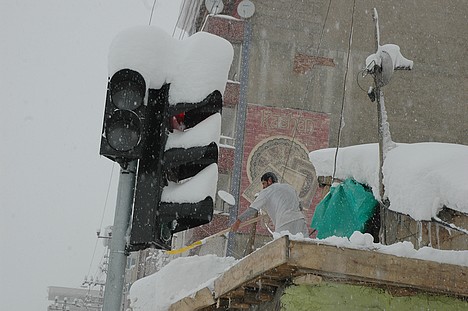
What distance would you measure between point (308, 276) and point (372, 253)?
506mm

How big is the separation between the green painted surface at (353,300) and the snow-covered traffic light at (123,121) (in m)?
2.52

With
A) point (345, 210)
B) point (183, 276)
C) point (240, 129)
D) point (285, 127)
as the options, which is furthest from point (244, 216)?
point (285, 127)

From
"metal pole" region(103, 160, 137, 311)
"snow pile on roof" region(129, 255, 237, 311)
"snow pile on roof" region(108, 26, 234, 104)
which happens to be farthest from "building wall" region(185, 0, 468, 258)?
"metal pole" region(103, 160, 137, 311)

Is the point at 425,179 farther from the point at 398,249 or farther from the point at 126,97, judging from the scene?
the point at 126,97

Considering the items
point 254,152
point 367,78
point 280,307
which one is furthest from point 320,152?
point 367,78

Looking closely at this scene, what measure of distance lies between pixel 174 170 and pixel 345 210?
5.76m

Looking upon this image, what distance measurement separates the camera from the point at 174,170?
11.6ft

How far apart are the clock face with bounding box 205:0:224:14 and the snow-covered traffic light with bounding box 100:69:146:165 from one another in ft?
45.4

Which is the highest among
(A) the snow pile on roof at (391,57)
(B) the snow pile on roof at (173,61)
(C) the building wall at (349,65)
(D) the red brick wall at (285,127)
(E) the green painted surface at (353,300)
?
(C) the building wall at (349,65)

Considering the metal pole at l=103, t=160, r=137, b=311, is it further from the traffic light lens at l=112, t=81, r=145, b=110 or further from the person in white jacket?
the person in white jacket

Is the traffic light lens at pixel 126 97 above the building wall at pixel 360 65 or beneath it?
beneath

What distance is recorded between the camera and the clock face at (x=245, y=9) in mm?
17109

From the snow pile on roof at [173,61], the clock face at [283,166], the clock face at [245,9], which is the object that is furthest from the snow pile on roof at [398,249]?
the clock face at [245,9]

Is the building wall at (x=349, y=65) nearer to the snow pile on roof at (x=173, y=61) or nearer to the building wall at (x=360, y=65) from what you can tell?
the building wall at (x=360, y=65)
